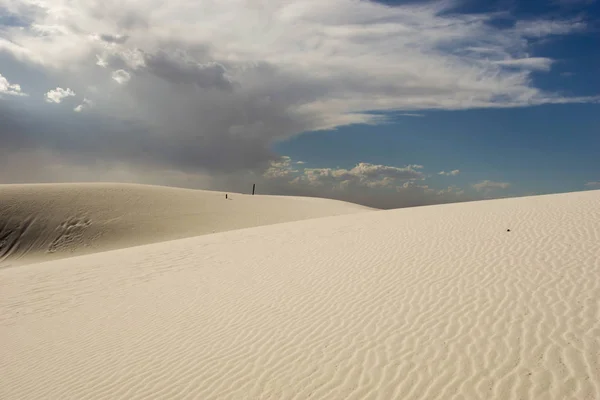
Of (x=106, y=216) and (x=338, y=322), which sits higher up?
(x=338, y=322)

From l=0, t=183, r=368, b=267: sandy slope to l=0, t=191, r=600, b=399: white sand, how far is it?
50.7ft

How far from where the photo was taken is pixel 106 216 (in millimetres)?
33219

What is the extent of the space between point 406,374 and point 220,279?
7448 millimetres

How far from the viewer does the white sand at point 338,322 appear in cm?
544

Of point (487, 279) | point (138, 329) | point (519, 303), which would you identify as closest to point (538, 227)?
point (487, 279)

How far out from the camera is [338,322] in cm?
740

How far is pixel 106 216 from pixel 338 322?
30.8m

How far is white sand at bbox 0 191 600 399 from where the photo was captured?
17.9 feet

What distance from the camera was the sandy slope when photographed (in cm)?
2870

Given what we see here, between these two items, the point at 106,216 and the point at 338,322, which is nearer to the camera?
the point at 338,322

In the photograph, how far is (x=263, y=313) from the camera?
334 inches

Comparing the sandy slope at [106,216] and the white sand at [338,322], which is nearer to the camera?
the white sand at [338,322]

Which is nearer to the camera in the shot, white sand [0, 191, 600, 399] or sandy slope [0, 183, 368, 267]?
white sand [0, 191, 600, 399]

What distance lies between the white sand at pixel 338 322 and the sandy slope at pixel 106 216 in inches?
609
